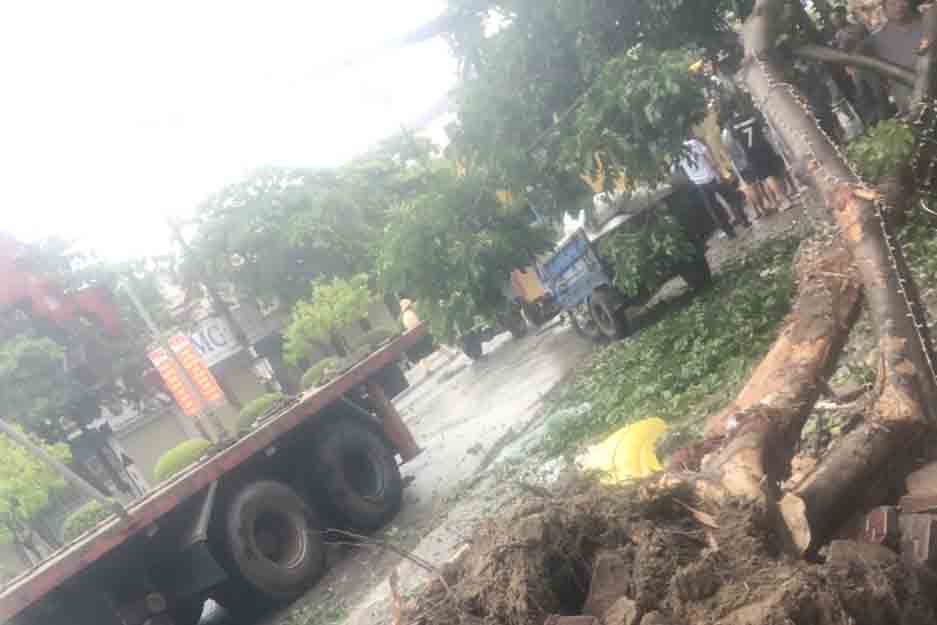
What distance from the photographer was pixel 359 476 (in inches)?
344

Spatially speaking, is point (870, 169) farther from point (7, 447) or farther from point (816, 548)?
point (7, 447)

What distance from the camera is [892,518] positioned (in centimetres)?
281

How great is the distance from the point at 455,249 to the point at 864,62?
4.48 metres

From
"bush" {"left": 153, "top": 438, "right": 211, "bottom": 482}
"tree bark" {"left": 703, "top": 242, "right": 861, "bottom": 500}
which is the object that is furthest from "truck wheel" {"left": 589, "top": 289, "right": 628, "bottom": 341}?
"tree bark" {"left": 703, "top": 242, "right": 861, "bottom": 500}

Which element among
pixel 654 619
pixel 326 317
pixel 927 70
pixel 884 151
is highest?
pixel 326 317

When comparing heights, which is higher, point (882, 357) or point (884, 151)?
point (884, 151)

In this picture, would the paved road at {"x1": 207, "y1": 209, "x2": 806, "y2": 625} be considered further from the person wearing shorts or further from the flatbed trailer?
the person wearing shorts

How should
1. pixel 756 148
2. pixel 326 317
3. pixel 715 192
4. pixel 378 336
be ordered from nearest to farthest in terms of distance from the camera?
pixel 378 336 < pixel 756 148 < pixel 715 192 < pixel 326 317

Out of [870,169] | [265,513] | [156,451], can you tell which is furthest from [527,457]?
[156,451]

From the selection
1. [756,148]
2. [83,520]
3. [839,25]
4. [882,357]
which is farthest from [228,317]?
[882,357]

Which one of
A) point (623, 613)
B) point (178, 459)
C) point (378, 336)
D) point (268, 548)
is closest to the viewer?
point (623, 613)

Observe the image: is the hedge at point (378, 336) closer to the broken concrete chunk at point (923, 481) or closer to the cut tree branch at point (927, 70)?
the cut tree branch at point (927, 70)

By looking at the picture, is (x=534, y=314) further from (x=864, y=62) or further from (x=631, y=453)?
(x=631, y=453)

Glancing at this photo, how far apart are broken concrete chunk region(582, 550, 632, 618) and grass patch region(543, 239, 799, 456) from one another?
2.72 m
